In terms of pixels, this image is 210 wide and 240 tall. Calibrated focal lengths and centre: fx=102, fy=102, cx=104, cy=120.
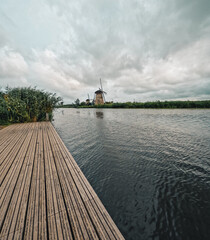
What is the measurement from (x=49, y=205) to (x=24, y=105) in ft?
40.5

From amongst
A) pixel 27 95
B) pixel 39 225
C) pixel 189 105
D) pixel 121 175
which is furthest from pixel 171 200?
pixel 189 105

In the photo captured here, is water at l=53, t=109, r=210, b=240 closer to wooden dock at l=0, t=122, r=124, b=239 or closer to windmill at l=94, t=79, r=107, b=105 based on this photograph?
wooden dock at l=0, t=122, r=124, b=239

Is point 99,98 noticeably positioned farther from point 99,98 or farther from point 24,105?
point 24,105

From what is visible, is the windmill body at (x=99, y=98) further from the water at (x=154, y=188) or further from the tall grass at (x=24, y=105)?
the water at (x=154, y=188)

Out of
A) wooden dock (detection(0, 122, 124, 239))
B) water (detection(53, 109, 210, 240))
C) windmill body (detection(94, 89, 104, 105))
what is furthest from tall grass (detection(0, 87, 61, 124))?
windmill body (detection(94, 89, 104, 105))

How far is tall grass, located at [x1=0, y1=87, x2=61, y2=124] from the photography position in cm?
1058

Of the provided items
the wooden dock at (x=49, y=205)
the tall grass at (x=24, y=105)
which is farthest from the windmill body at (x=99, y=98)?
the wooden dock at (x=49, y=205)

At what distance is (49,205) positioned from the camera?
5.88 feet

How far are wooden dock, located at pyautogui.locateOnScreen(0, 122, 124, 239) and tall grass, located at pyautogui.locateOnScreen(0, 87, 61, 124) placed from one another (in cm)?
1015

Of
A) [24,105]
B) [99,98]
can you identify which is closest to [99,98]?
[99,98]

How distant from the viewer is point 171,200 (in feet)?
9.19

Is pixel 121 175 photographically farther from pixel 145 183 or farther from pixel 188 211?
pixel 188 211

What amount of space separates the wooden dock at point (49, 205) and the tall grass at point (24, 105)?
1015 centimetres

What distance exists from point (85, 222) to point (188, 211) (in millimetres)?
2646
